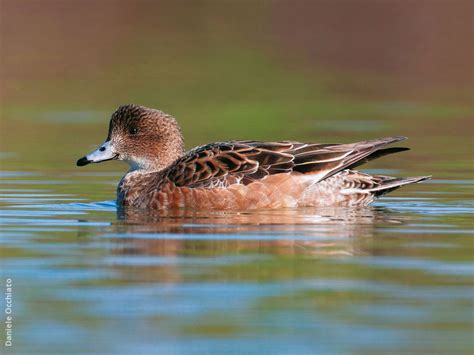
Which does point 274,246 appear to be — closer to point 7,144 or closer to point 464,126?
point 7,144

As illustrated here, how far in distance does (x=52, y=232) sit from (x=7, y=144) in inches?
267

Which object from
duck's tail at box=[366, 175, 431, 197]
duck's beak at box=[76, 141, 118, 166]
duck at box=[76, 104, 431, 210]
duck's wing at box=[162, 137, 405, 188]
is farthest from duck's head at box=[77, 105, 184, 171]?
duck's tail at box=[366, 175, 431, 197]

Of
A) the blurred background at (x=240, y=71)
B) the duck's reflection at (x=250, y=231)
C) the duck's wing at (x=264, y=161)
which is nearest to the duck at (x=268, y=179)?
the duck's wing at (x=264, y=161)

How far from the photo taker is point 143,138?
1302 centimetres

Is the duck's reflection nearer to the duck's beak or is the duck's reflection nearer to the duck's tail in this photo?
the duck's tail

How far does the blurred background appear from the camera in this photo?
1848cm

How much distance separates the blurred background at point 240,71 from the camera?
18484mm

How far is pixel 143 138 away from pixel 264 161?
1.51 meters

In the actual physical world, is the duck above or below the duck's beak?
below

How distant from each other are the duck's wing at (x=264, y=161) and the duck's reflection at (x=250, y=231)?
0.34 m

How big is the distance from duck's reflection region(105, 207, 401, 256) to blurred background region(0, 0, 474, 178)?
368cm

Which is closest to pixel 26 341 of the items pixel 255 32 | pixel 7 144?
pixel 7 144

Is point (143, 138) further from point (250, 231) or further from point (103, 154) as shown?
point (250, 231)

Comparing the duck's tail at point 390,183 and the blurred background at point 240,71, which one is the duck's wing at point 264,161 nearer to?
the duck's tail at point 390,183
